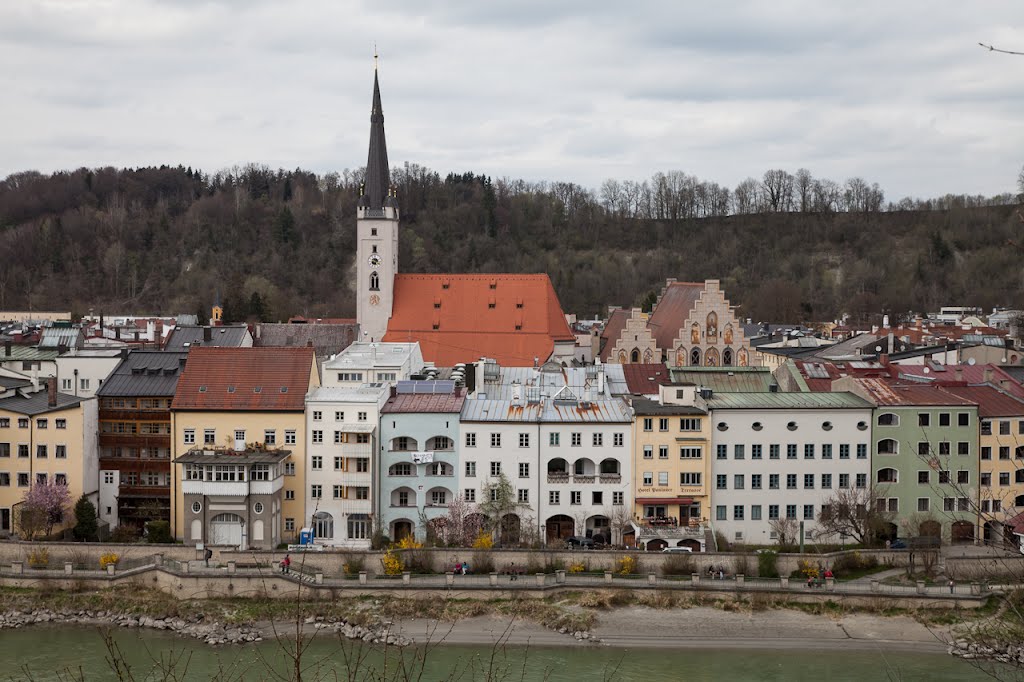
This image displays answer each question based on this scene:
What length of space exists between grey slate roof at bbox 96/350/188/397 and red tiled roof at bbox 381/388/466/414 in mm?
7633

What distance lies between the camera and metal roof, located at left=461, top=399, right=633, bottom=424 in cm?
3684

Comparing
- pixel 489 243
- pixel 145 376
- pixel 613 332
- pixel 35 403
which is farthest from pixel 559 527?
pixel 489 243

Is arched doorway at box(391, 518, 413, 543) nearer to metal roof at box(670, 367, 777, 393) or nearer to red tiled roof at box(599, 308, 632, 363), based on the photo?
metal roof at box(670, 367, 777, 393)

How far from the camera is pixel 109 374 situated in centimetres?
4156

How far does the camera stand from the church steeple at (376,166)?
188 feet

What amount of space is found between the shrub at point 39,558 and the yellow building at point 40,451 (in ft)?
9.49

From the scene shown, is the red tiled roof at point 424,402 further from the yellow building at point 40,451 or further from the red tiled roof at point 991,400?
the red tiled roof at point 991,400

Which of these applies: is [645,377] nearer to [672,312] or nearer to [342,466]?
[342,466]

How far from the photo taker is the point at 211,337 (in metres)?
52.3

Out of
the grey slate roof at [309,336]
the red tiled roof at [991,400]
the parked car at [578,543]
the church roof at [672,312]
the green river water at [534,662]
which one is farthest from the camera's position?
the grey slate roof at [309,336]

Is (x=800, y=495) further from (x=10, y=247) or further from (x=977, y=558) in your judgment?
(x=10, y=247)

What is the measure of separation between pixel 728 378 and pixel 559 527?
1040 centimetres

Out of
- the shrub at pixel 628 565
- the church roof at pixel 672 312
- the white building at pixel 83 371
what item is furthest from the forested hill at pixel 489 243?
the shrub at pixel 628 565

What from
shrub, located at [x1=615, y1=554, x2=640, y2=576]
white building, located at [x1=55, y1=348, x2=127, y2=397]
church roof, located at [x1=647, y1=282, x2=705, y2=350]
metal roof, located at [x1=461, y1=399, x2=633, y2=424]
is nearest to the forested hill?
church roof, located at [x1=647, y1=282, x2=705, y2=350]
